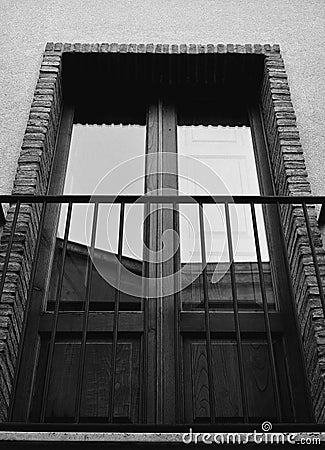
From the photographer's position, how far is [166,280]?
4457 millimetres

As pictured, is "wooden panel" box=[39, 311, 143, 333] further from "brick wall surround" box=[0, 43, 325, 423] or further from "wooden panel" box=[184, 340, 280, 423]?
"wooden panel" box=[184, 340, 280, 423]

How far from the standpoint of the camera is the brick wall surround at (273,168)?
390 cm

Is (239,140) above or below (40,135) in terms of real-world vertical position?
above

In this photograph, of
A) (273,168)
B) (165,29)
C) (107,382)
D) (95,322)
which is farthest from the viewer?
(165,29)

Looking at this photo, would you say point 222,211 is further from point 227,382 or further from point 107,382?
point 107,382

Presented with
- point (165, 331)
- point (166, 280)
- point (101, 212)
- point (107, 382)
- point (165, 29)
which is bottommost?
point (107, 382)

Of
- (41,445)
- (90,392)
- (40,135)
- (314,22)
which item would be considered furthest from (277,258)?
(314,22)

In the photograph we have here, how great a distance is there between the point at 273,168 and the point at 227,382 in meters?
1.84

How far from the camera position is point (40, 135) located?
4938mm

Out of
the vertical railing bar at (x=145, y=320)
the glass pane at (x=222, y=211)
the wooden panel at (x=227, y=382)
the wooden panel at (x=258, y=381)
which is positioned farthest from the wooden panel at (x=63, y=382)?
the wooden panel at (x=258, y=381)

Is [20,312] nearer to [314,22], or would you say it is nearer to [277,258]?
[277,258]

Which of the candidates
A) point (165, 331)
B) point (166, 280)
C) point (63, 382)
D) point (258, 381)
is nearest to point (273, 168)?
point (166, 280)

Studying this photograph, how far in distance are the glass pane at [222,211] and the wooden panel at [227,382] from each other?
0.34m

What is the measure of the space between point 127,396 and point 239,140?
2472mm
